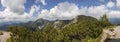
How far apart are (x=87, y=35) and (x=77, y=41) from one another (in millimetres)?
8034

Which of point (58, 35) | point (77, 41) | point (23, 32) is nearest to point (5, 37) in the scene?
point (23, 32)

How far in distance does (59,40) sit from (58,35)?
397cm

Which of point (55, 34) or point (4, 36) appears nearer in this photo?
point (4, 36)

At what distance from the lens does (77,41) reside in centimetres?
16325

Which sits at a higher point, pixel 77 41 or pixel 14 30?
pixel 14 30

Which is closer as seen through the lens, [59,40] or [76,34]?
[59,40]

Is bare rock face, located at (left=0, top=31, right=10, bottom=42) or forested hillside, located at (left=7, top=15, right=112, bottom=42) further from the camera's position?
bare rock face, located at (left=0, top=31, right=10, bottom=42)

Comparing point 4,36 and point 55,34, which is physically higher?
point 4,36

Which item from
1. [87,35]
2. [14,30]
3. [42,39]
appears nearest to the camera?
[14,30]

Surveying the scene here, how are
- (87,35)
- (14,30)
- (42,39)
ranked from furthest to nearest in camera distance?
(87,35)
(42,39)
(14,30)

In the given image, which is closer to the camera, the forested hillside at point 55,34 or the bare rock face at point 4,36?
the forested hillside at point 55,34

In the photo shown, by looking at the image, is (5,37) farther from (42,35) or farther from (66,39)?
(66,39)

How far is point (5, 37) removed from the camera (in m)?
153

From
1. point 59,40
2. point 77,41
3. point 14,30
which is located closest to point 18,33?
point 14,30
